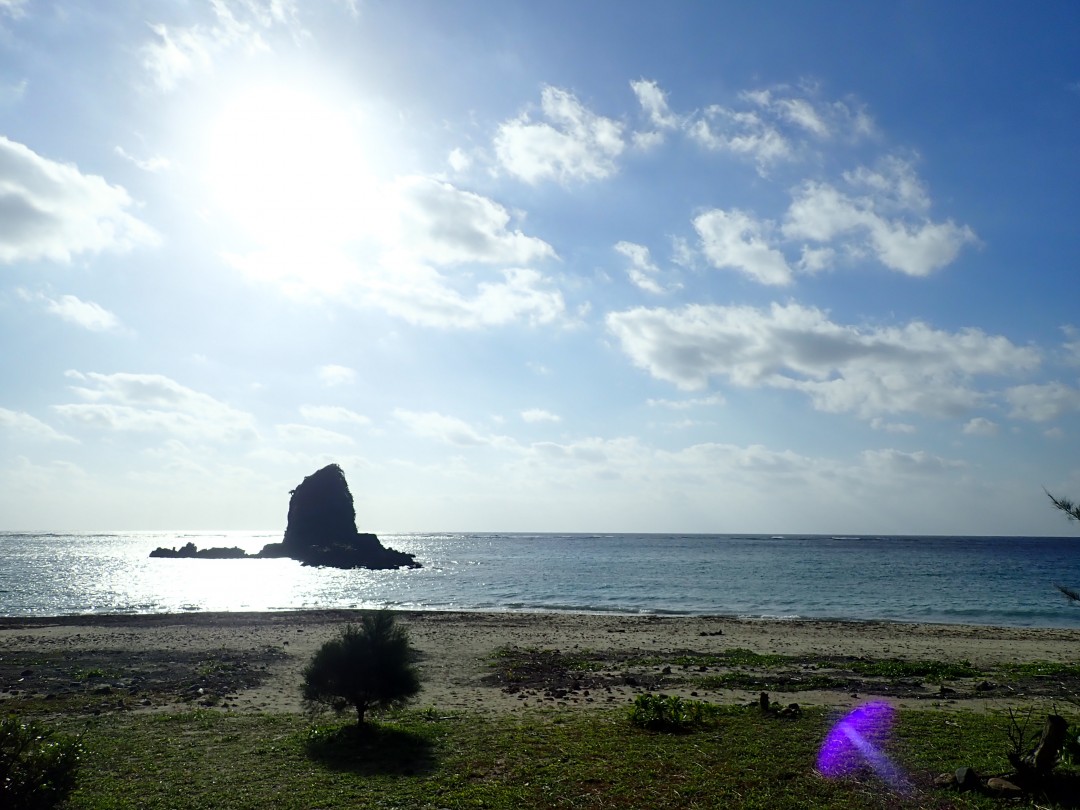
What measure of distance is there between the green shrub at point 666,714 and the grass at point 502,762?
30 centimetres

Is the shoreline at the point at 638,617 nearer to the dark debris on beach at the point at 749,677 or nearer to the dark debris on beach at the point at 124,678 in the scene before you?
the dark debris on beach at the point at 124,678

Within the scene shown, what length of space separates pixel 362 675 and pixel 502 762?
4771mm

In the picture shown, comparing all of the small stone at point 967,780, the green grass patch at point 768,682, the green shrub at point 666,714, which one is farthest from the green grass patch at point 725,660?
the small stone at point 967,780

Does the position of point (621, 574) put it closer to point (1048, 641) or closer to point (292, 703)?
point (1048, 641)

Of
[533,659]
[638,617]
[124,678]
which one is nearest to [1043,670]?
[533,659]

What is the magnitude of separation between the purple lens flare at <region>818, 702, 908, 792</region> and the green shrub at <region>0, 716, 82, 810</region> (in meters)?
12.8

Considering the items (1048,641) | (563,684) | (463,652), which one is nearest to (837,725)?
(563,684)

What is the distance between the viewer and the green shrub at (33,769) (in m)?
9.79

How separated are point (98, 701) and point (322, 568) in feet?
361

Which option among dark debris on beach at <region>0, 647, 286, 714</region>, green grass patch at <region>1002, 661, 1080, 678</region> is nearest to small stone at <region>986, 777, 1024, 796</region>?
green grass patch at <region>1002, 661, 1080, 678</region>

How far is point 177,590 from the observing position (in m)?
77.0

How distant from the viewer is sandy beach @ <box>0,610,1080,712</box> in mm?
20391

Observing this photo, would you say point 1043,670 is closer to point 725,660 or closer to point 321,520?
point 725,660

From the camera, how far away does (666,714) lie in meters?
16.2
